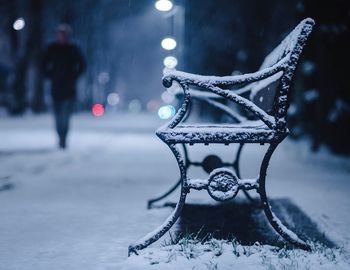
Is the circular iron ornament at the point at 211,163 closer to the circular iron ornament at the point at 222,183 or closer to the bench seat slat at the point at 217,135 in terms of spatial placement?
the circular iron ornament at the point at 222,183

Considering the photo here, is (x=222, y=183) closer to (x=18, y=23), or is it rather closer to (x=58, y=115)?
(x=58, y=115)

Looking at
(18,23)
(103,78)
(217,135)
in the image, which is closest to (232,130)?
(217,135)

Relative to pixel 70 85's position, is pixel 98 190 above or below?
below

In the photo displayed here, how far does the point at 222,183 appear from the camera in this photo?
2621 millimetres

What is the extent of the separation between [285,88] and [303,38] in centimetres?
29

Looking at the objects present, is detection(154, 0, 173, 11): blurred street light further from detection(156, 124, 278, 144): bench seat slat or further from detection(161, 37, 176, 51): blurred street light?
detection(156, 124, 278, 144): bench seat slat

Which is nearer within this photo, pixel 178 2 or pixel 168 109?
pixel 178 2

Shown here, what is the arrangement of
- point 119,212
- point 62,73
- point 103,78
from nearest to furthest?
1. point 119,212
2. point 62,73
3. point 103,78

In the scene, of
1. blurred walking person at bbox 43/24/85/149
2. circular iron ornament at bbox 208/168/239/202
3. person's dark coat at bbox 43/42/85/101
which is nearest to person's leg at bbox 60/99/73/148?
blurred walking person at bbox 43/24/85/149

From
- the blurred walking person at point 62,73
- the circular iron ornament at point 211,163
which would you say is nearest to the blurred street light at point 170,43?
the blurred walking person at point 62,73

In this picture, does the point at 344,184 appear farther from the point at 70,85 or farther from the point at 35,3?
the point at 35,3

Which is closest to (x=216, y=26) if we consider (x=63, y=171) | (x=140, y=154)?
(x=140, y=154)

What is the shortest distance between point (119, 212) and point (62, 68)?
436 cm

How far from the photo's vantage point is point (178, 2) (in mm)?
16156
